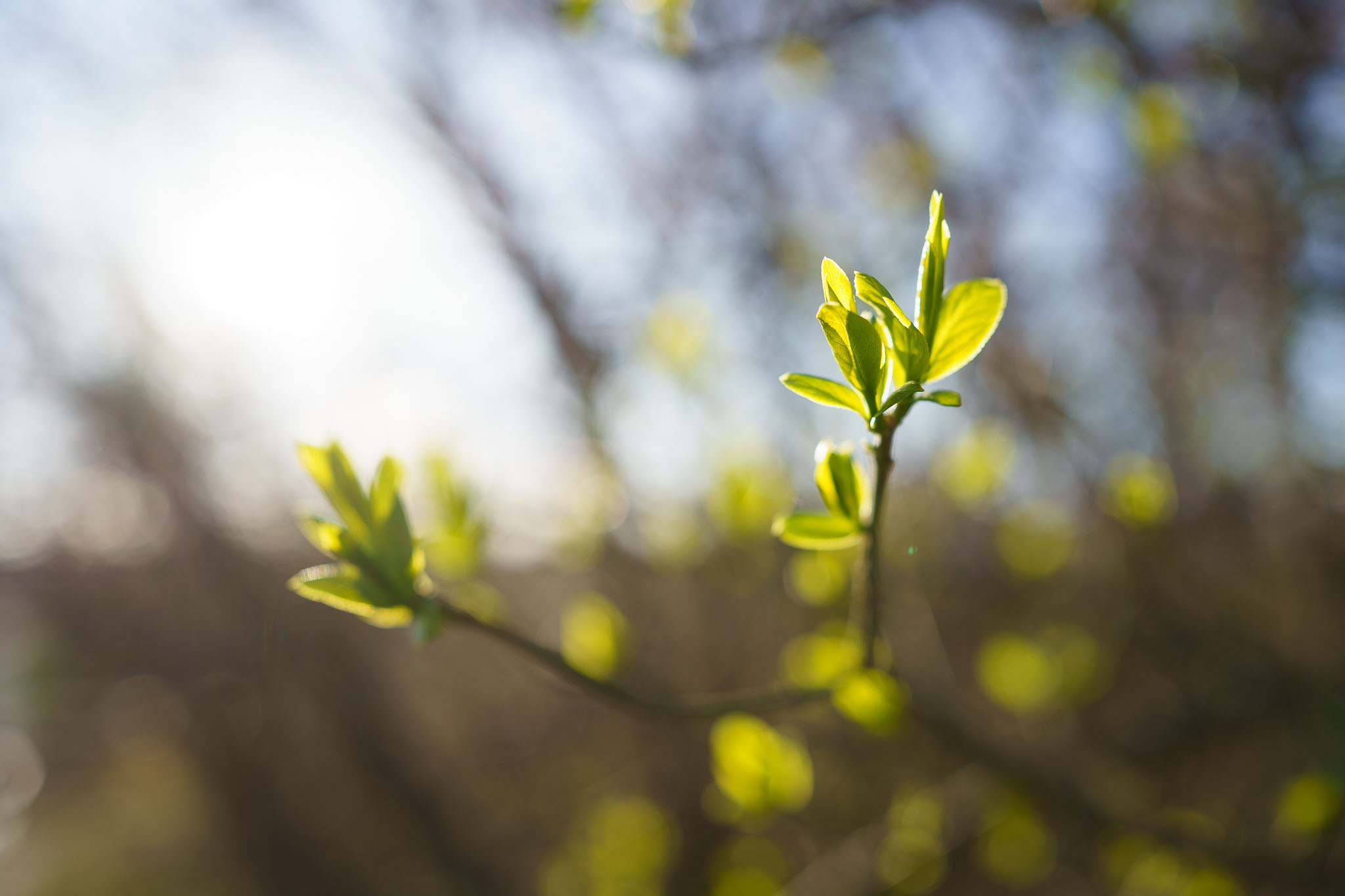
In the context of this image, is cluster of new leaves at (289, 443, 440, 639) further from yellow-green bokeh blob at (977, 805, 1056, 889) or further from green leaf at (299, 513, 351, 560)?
yellow-green bokeh blob at (977, 805, 1056, 889)

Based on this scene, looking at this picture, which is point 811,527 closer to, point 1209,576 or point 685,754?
point 1209,576

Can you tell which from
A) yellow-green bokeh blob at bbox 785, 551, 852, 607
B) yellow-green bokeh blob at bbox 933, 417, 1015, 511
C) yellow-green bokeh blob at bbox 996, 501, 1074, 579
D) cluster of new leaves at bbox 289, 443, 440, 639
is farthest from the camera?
yellow-green bokeh blob at bbox 996, 501, 1074, 579

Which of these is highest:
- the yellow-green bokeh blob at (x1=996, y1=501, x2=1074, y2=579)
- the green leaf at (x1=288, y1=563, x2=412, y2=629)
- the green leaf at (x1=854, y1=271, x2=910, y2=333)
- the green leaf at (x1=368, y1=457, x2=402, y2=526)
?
the green leaf at (x1=854, y1=271, x2=910, y2=333)

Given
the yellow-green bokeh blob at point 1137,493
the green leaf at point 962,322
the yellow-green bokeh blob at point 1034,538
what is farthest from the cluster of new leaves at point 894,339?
the yellow-green bokeh blob at point 1034,538

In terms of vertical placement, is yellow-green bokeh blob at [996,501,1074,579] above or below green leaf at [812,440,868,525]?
below

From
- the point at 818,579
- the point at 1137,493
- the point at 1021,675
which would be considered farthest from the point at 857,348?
the point at 1021,675

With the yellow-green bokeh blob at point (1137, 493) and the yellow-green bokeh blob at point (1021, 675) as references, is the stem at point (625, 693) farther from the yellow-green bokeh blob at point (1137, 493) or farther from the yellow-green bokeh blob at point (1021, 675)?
the yellow-green bokeh blob at point (1021, 675)

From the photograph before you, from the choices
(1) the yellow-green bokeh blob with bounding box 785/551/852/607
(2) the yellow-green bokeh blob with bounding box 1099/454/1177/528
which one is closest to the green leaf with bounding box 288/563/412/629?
(1) the yellow-green bokeh blob with bounding box 785/551/852/607
